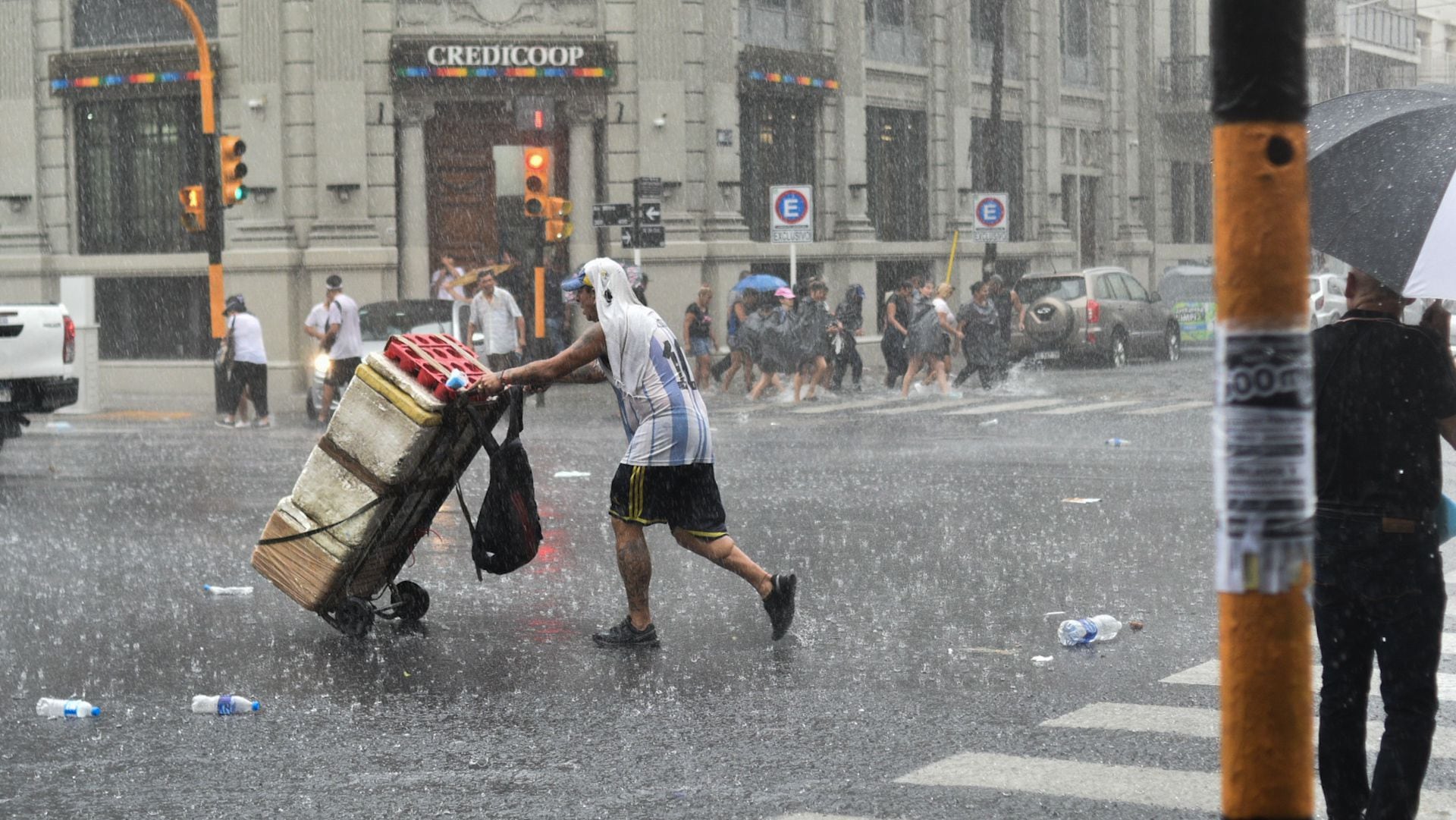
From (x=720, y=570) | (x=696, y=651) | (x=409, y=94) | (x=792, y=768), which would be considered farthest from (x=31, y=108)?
(x=792, y=768)

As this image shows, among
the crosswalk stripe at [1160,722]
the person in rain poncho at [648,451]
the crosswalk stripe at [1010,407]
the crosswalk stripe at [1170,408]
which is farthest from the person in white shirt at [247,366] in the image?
the crosswalk stripe at [1160,722]

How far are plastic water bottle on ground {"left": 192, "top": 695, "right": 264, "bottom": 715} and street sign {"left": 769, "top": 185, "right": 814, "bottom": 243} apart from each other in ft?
A: 68.1

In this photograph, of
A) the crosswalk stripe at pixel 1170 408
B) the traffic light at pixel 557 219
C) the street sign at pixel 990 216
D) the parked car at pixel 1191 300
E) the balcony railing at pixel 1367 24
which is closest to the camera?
the crosswalk stripe at pixel 1170 408

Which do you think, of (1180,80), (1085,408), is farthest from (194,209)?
(1180,80)

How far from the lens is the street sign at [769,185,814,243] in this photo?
2733 centimetres

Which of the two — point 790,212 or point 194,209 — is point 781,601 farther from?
point 790,212

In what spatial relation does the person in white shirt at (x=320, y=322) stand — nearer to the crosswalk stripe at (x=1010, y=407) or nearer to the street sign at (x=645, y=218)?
the street sign at (x=645, y=218)

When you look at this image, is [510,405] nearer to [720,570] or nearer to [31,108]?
[720,570]

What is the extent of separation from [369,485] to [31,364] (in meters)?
8.93

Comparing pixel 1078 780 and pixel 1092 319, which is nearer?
pixel 1078 780

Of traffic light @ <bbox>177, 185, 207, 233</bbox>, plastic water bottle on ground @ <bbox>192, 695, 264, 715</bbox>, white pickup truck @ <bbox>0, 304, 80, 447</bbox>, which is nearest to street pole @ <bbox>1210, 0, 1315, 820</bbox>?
plastic water bottle on ground @ <bbox>192, 695, 264, 715</bbox>

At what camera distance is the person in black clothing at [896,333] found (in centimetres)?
2639

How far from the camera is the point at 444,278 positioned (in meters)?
28.2

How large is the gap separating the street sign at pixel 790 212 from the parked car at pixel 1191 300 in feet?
32.8
